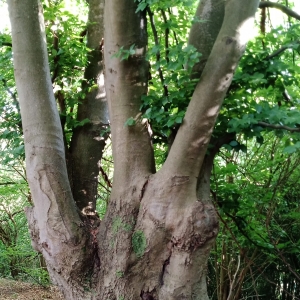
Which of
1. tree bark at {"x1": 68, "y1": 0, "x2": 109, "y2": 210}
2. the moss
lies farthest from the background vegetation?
the moss

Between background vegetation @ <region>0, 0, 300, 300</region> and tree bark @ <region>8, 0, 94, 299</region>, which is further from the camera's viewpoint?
tree bark @ <region>8, 0, 94, 299</region>

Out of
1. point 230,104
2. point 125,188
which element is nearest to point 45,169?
point 125,188

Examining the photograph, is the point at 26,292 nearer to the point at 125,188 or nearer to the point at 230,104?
the point at 125,188

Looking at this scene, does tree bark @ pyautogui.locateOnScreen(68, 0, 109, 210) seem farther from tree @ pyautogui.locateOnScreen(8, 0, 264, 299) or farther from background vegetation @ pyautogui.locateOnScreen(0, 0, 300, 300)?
tree @ pyautogui.locateOnScreen(8, 0, 264, 299)

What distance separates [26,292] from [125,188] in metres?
4.02

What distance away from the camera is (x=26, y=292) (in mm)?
5480

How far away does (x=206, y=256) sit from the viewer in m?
2.19

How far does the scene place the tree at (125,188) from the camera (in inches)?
83.4

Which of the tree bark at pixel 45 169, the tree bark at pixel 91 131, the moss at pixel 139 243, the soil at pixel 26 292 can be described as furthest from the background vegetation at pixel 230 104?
the soil at pixel 26 292

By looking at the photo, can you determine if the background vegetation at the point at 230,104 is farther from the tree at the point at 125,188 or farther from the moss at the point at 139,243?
the moss at the point at 139,243

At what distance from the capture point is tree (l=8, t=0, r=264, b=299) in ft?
6.95

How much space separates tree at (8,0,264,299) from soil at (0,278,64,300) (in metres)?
3.05

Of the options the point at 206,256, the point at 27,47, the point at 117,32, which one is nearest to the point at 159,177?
the point at 206,256

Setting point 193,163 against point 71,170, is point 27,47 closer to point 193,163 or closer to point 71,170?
point 71,170
